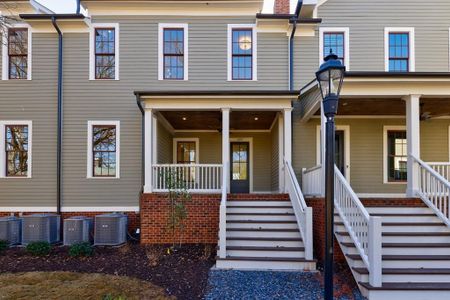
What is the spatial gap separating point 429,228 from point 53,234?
30.8ft

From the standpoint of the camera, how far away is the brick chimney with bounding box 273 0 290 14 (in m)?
12.3

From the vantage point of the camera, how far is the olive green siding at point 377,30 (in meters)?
11.0

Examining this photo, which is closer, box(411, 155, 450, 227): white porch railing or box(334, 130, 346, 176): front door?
box(411, 155, 450, 227): white porch railing

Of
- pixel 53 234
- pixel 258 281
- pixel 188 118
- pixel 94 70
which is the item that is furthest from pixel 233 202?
pixel 94 70

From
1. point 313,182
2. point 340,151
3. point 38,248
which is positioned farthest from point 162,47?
point 38,248

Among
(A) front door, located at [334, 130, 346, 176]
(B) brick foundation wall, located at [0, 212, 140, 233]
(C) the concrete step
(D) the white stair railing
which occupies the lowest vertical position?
(C) the concrete step

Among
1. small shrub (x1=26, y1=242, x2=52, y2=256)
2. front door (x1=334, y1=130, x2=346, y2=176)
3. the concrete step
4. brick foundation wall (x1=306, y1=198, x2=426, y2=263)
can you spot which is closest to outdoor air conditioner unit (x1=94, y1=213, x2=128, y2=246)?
small shrub (x1=26, y1=242, x2=52, y2=256)

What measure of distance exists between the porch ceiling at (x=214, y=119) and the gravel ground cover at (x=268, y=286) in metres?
5.10

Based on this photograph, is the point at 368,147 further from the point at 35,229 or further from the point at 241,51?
the point at 35,229

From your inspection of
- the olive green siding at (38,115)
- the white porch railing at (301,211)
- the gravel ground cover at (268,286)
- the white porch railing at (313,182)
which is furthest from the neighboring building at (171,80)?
the gravel ground cover at (268,286)

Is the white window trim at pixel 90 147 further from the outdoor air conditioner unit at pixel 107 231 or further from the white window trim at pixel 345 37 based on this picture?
the white window trim at pixel 345 37

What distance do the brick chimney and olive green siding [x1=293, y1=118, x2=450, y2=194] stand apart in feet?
14.4

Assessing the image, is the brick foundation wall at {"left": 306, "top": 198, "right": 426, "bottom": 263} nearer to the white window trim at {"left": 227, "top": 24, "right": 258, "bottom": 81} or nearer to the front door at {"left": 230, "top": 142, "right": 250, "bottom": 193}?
the white window trim at {"left": 227, "top": 24, "right": 258, "bottom": 81}

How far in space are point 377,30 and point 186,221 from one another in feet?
27.9
